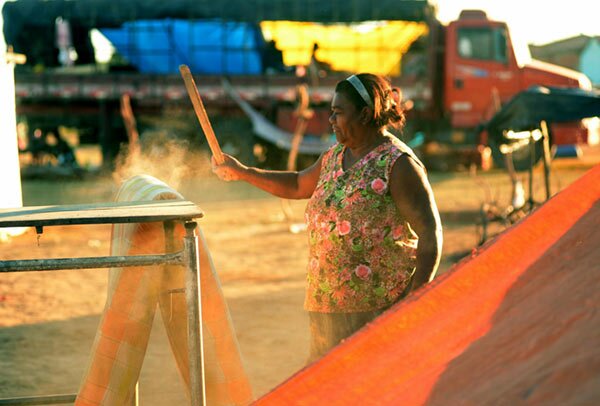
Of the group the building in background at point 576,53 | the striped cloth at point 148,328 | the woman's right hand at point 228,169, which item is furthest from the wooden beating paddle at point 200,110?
the building in background at point 576,53

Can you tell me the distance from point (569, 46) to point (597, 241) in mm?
23815

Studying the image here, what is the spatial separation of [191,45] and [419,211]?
13510mm

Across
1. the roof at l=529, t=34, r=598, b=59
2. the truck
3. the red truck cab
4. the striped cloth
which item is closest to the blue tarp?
the truck

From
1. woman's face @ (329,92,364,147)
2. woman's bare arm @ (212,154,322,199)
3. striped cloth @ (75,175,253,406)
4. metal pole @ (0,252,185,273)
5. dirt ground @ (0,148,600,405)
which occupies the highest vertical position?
woman's face @ (329,92,364,147)

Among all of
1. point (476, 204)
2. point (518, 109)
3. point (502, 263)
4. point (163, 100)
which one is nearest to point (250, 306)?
point (518, 109)

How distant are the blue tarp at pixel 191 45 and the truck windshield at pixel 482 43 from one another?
3.78 metres

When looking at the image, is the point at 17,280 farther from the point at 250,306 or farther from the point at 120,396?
the point at 120,396

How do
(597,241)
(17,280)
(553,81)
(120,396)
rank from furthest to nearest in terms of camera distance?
(553,81), (17,280), (120,396), (597,241)

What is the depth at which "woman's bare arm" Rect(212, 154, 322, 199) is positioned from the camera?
3010 mm

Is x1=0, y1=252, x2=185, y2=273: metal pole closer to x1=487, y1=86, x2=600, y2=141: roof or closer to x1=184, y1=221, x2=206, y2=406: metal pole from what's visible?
x1=184, y1=221, x2=206, y2=406: metal pole

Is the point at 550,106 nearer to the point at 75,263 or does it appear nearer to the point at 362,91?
the point at 362,91

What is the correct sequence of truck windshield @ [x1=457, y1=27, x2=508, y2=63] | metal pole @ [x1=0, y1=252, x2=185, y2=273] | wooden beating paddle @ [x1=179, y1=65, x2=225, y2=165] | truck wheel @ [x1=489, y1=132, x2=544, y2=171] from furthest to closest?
truck windshield @ [x1=457, y1=27, x2=508, y2=63] → truck wheel @ [x1=489, y1=132, x2=544, y2=171] → wooden beating paddle @ [x1=179, y1=65, x2=225, y2=165] → metal pole @ [x1=0, y1=252, x2=185, y2=273]

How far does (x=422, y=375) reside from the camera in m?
1.80

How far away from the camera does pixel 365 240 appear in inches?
102
